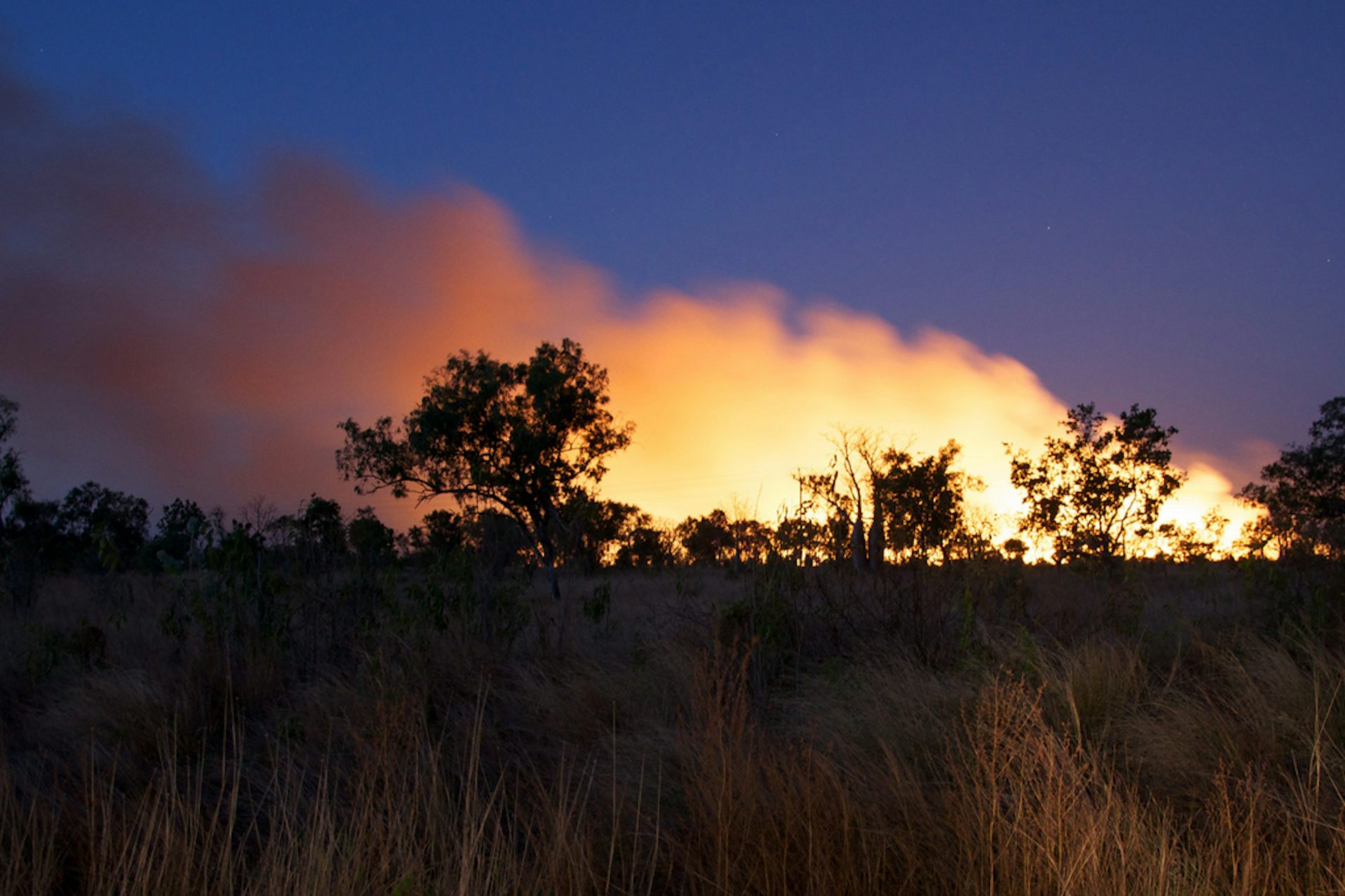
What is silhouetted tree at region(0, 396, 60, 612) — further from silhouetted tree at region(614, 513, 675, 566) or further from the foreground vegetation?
silhouetted tree at region(614, 513, 675, 566)

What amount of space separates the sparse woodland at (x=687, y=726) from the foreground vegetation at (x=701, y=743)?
0.04 m

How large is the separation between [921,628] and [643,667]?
101 inches

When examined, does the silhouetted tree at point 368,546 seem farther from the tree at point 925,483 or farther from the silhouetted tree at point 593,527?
the tree at point 925,483

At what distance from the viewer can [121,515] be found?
4544 cm

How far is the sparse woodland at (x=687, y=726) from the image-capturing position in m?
3.35

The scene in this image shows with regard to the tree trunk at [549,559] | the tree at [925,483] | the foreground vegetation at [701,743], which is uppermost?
the tree at [925,483]

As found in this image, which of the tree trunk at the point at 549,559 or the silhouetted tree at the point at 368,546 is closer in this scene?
the silhouetted tree at the point at 368,546

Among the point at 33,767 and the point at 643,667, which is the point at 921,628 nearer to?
the point at 643,667

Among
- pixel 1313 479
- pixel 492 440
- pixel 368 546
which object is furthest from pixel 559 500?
pixel 1313 479

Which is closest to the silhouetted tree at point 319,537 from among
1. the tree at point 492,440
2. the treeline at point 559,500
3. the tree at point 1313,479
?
the treeline at point 559,500

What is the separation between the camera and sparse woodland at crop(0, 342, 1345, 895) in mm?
3352

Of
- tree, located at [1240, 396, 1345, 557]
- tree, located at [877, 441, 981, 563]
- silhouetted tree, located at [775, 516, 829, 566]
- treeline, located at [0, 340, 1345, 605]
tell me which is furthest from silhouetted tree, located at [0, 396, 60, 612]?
tree, located at [1240, 396, 1345, 557]

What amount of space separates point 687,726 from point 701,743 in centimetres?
66

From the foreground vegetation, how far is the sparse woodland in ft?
0.12
